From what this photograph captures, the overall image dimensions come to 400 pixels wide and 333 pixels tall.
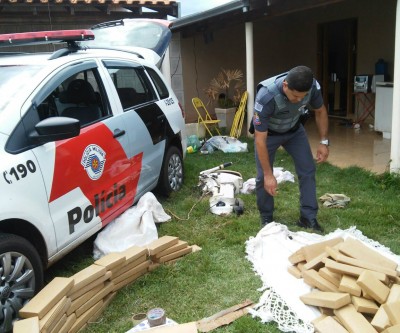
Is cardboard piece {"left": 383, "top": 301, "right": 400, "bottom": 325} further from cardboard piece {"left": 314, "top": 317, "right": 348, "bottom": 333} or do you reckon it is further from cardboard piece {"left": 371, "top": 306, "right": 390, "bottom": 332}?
cardboard piece {"left": 314, "top": 317, "right": 348, "bottom": 333}

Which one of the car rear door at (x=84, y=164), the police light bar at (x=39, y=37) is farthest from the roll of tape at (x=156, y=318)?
the police light bar at (x=39, y=37)

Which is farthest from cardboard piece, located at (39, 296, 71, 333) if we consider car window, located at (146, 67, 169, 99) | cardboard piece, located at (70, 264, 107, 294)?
car window, located at (146, 67, 169, 99)

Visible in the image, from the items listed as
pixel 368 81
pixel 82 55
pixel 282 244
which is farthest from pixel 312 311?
pixel 368 81

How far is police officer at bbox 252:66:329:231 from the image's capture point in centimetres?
335

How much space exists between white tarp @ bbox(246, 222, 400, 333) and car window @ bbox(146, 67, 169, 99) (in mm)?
2018

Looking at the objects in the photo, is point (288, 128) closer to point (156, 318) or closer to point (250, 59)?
point (156, 318)

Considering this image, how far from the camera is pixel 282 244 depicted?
139 inches

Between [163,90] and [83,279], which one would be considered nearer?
[83,279]

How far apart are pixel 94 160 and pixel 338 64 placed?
870 centimetres

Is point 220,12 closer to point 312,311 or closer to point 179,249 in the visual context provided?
point 179,249

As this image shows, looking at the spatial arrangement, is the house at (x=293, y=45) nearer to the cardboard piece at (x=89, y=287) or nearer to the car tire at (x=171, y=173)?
the car tire at (x=171, y=173)

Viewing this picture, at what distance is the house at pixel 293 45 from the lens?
8.61 m

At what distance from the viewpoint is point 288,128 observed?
380 centimetres

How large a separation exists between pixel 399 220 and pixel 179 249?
2.15 m
